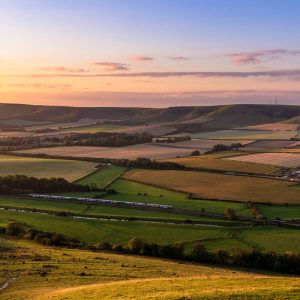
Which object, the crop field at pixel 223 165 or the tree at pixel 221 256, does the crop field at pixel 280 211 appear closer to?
the tree at pixel 221 256

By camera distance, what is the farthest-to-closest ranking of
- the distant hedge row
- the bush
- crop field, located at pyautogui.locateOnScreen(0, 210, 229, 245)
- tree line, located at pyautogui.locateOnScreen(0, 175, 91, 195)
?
tree line, located at pyautogui.locateOnScreen(0, 175, 91, 195)
the bush
crop field, located at pyautogui.locateOnScreen(0, 210, 229, 245)
the distant hedge row

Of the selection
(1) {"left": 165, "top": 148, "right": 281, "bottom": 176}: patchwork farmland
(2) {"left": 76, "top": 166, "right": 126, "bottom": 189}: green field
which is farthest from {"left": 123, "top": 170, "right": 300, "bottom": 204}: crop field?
(1) {"left": 165, "top": 148, "right": 281, "bottom": 176}: patchwork farmland

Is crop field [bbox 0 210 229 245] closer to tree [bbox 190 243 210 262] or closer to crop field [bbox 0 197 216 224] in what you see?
crop field [bbox 0 197 216 224]

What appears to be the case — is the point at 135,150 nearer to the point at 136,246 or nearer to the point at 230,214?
the point at 230,214

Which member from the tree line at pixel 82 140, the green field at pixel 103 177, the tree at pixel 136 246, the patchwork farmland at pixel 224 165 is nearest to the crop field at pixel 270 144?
the patchwork farmland at pixel 224 165

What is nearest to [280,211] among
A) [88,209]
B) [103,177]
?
[88,209]

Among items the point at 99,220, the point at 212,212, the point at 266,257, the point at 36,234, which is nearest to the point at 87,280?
the point at 266,257

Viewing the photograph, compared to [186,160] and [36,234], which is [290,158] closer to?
[186,160]
